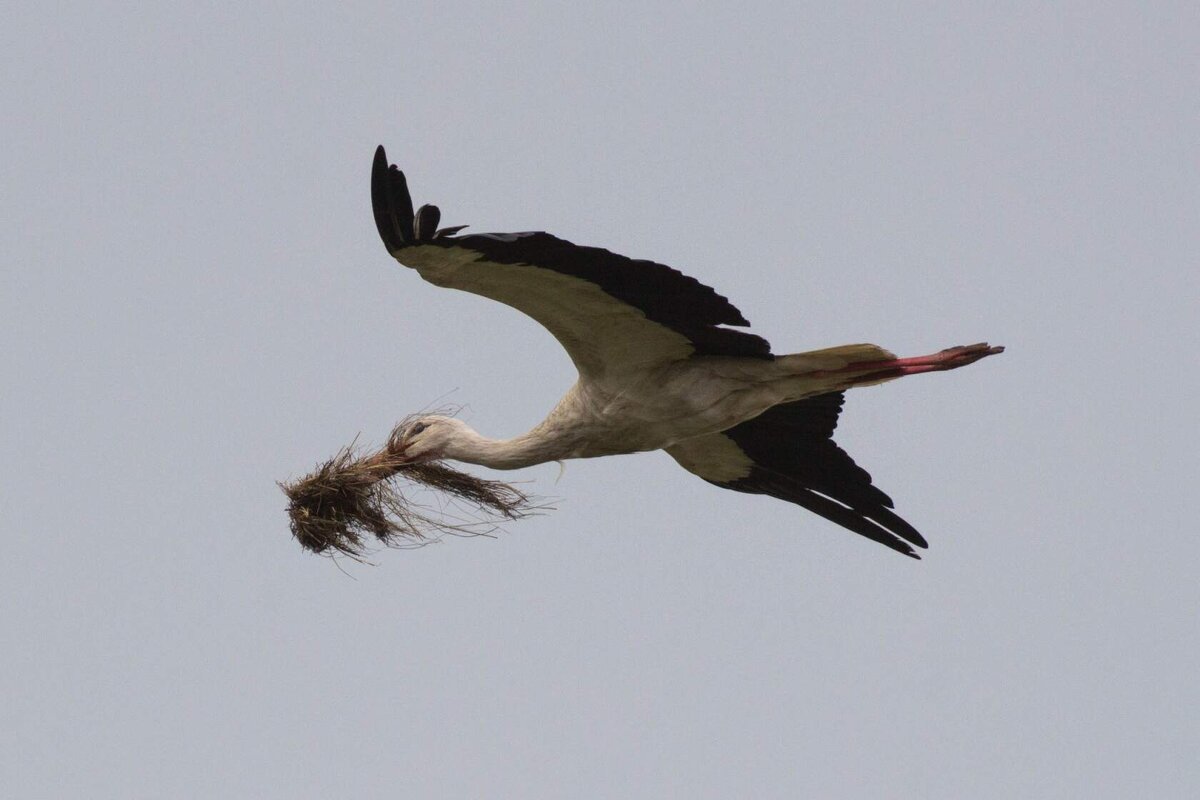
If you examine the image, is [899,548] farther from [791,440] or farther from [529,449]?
[529,449]

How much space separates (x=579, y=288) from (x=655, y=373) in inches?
32.9

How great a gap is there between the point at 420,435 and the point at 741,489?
191cm

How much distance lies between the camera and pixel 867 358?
988 centimetres

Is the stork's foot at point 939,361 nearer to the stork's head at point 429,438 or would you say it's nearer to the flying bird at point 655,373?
the flying bird at point 655,373

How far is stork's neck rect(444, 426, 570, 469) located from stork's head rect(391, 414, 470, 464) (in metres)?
0.02

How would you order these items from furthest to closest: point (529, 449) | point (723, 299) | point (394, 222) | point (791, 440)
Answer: point (791, 440) < point (529, 449) < point (723, 299) < point (394, 222)

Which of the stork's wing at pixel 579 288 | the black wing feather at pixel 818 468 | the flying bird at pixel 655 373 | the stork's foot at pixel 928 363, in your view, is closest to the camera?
the stork's wing at pixel 579 288

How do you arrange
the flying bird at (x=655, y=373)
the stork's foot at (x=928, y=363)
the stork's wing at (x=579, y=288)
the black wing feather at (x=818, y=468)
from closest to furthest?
the stork's wing at (x=579, y=288), the flying bird at (x=655, y=373), the stork's foot at (x=928, y=363), the black wing feather at (x=818, y=468)

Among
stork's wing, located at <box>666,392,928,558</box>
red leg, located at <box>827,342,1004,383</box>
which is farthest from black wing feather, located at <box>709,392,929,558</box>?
red leg, located at <box>827,342,1004,383</box>

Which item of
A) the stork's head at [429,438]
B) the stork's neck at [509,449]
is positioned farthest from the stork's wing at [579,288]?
the stork's head at [429,438]

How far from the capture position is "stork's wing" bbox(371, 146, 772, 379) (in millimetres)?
8867

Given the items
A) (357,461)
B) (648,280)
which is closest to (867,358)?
(648,280)

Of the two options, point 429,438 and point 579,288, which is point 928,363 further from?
point 429,438

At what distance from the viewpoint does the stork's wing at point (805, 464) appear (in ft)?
36.4
